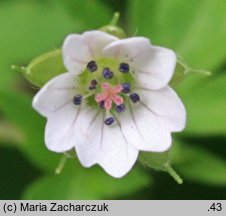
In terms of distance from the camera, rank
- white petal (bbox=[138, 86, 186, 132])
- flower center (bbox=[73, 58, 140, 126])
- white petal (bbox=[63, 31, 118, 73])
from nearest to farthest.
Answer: white petal (bbox=[63, 31, 118, 73]) < white petal (bbox=[138, 86, 186, 132]) < flower center (bbox=[73, 58, 140, 126])

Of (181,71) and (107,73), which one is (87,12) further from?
(181,71)

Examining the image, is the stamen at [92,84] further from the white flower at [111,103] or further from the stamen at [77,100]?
the stamen at [77,100]

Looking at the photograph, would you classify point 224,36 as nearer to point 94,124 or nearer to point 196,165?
point 196,165

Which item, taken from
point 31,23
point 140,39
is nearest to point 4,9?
point 31,23

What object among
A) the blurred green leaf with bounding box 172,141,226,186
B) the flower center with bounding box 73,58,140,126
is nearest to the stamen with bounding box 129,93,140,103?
the flower center with bounding box 73,58,140,126

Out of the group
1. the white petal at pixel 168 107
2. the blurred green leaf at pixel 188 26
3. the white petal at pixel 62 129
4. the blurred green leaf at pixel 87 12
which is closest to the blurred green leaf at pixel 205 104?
the blurred green leaf at pixel 188 26

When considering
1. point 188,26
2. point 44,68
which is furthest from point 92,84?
point 188,26

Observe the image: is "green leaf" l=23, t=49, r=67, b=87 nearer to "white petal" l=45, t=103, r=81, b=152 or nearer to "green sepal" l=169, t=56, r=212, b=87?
"white petal" l=45, t=103, r=81, b=152
